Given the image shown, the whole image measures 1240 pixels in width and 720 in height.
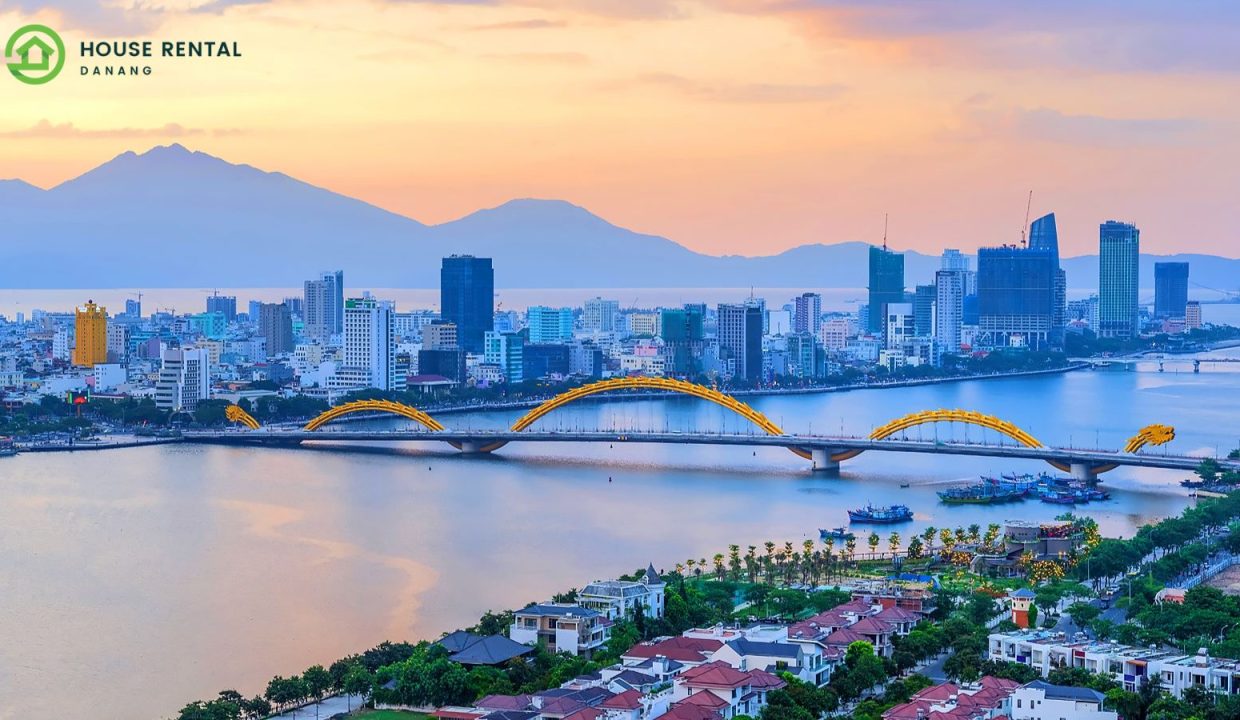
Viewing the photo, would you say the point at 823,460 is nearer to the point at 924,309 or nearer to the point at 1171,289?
the point at 924,309

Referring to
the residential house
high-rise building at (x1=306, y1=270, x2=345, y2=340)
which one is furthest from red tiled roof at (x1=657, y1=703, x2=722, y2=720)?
high-rise building at (x1=306, y1=270, x2=345, y2=340)

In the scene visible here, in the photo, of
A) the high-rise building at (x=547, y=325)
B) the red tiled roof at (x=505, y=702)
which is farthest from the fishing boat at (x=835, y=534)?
the high-rise building at (x=547, y=325)

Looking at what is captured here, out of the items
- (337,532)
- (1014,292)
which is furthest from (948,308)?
→ (337,532)

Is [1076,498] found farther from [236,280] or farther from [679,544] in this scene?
[236,280]

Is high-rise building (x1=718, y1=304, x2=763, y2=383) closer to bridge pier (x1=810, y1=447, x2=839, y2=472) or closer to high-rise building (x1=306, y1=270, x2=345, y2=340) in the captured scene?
high-rise building (x1=306, y1=270, x2=345, y2=340)

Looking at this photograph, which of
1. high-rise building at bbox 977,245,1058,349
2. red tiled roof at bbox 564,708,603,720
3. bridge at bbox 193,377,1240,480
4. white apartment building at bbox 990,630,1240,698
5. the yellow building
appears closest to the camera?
red tiled roof at bbox 564,708,603,720

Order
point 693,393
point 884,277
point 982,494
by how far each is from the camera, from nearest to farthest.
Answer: point 982,494 → point 693,393 → point 884,277
